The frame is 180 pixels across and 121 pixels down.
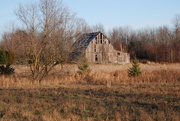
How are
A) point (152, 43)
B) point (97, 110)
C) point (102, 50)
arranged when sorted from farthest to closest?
point (152, 43) < point (102, 50) < point (97, 110)

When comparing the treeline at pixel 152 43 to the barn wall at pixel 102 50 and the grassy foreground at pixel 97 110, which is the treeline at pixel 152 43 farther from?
the grassy foreground at pixel 97 110

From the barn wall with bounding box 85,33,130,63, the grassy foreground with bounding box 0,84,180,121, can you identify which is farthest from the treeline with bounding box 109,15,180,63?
the grassy foreground with bounding box 0,84,180,121

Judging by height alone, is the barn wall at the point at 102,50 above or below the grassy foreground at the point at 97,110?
above

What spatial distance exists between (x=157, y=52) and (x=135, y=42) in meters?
15.4

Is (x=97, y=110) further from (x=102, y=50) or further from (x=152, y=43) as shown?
(x=152, y=43)

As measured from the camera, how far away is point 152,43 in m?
70.3

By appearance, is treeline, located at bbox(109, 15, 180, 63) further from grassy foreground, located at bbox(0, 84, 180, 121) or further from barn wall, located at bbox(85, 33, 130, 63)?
grassy foreground, located at bbox(0, 84, 180, 121)

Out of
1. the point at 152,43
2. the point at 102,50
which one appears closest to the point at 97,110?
the point at 102,50

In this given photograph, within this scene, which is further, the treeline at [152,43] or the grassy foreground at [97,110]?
the treeline at [152,43]

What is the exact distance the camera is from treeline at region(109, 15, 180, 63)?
181 ft

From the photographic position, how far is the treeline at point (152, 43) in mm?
55181

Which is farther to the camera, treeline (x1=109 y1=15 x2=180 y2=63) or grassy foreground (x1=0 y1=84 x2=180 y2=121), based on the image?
treeline (x1=109 y1=15 x2=180 y2=63)

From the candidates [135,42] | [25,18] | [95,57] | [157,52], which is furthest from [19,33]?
[135,42]

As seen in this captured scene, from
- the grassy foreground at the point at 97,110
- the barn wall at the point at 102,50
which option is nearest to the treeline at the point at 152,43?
the barn wall at the point at 102,50
